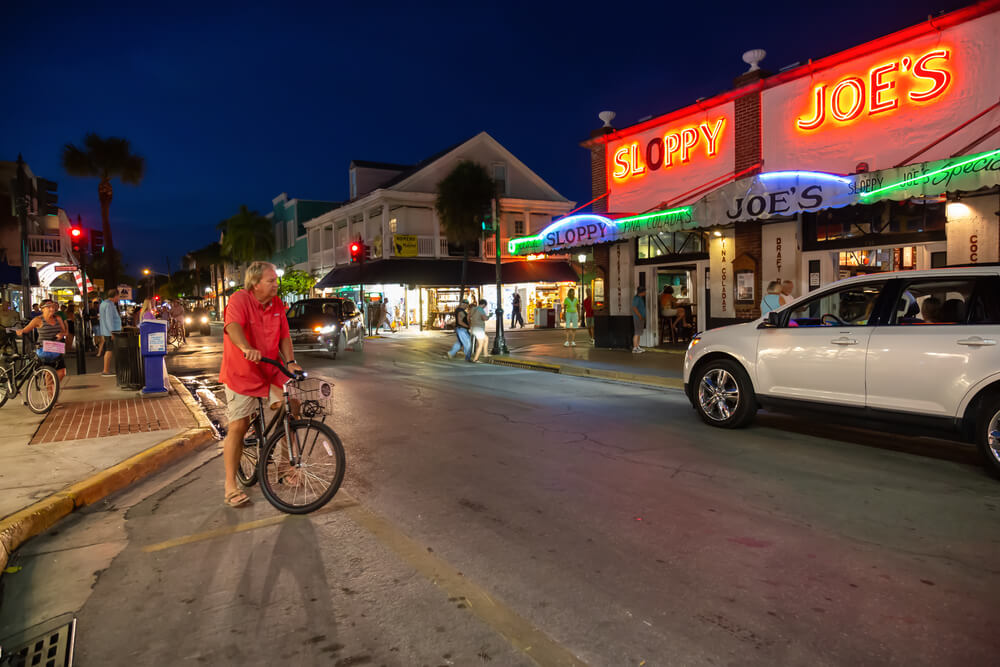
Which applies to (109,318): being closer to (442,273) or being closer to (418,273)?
(418,273)

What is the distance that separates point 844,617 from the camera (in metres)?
3.22

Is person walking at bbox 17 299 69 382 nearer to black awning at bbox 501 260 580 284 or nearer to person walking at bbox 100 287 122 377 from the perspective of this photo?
person walking at bbox 100 287 122 377

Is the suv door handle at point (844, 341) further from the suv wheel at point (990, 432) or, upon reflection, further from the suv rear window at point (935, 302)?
the suv wheel at point (990, 432)

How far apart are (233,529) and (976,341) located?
6175 mm

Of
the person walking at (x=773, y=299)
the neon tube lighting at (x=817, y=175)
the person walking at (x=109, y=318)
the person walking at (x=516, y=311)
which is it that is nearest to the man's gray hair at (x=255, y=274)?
the person walking at (x=773, y=299)

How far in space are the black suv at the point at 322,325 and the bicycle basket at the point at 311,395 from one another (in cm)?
1359

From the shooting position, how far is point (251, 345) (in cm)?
480

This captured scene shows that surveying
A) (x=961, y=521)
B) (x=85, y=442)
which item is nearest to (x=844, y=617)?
(x=961, y=521)

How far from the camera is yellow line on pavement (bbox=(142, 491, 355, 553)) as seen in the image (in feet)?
14.3

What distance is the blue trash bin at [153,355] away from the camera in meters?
10.8

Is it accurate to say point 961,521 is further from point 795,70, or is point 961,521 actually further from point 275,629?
point 795,70

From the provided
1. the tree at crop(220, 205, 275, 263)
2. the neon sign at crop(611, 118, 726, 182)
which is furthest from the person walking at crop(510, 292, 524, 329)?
the tree at crop(220, 205, 275, 263)

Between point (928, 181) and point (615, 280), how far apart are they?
9.48 meters

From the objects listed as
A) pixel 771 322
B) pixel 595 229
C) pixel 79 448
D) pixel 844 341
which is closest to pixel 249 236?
pixel 595 229
